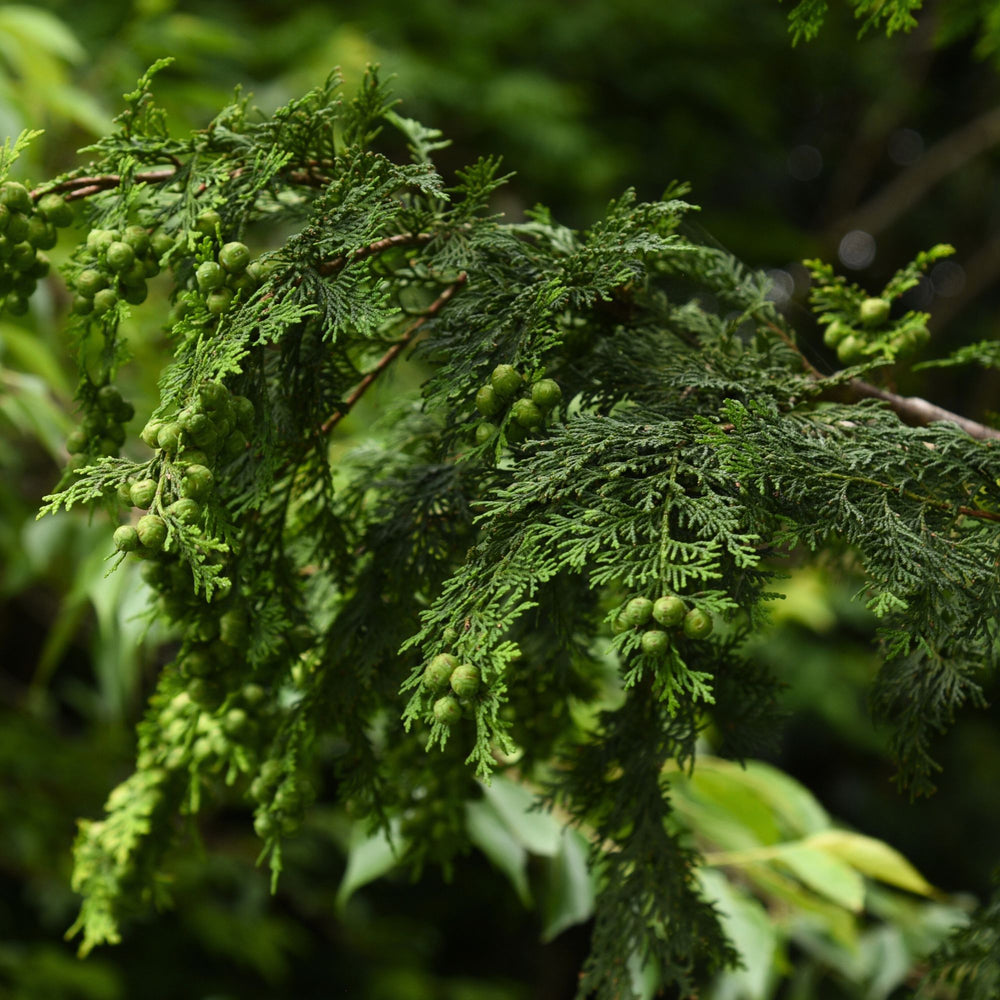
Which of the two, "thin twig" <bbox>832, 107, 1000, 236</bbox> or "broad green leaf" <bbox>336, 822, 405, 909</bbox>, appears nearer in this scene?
"broad green leaf" <bbox>336, 822, 405, 909</bbox>

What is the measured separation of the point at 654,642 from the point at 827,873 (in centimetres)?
64

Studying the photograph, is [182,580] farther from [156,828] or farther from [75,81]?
[75,81]

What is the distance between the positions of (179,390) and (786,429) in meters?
0.32

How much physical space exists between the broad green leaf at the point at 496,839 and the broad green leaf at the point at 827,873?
0.89ft

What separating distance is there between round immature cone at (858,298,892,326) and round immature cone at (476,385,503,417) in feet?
1.07

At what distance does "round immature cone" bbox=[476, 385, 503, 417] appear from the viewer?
0.51 metres

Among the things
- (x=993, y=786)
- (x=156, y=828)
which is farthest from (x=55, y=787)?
(x=993, y=786)

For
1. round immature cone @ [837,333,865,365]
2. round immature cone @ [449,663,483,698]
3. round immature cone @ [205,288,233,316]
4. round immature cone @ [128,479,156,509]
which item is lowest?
round immature cone @ [449,663,483,698]

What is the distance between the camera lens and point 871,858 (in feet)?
3.33

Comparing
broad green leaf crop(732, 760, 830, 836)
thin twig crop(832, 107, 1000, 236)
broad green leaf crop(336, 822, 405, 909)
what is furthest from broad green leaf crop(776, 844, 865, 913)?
thin twig crop(832, 107, 1000, 236)

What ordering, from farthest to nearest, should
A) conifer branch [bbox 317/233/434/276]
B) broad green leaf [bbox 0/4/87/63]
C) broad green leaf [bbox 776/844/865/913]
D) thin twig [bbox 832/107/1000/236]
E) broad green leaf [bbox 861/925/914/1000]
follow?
1. thin twig [bbox 832/107/1000/236]
2. broad green leaf [bbox 0/4/87/63]
3. broad green leaf [bbox 861/925/914/1000]
4. broad green leaf [bbox 776/844/865/913]
5. conifer branch [bbox 317/233/434/276]

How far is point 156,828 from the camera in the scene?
766mm

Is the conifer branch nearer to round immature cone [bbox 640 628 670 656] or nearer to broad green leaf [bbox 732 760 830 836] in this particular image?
round immature cone [bbox 640 628 670 656]

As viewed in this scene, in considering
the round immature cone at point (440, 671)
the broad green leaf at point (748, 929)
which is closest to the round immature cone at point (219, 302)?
the round immature cone at point (440, 671)
